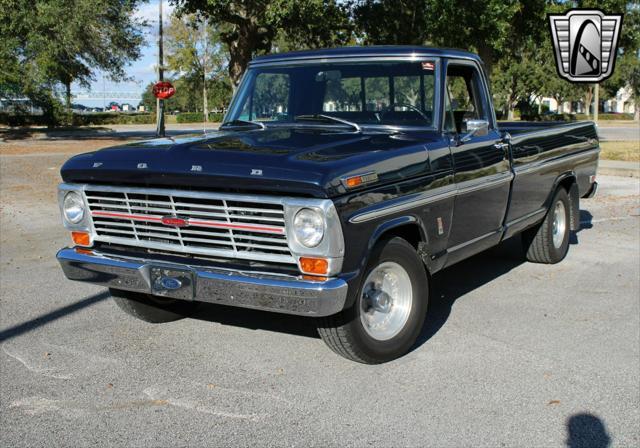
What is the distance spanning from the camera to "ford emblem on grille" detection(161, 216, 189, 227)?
14.5 feet

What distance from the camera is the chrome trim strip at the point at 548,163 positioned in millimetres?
6391

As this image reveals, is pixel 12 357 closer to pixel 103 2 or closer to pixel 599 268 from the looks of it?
pixel 599 268

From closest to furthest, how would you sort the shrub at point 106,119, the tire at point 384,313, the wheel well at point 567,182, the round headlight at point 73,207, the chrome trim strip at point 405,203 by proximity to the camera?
the chrome trim strip at point 405,203 → the tire at point 384,313 → the round headlight at point 73,207 → the wheel well at point 567,182 → the shrub at point 106,119

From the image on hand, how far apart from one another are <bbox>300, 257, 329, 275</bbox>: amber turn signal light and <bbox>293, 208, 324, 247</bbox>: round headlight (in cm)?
9

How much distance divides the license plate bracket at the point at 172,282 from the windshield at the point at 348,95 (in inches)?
69.3

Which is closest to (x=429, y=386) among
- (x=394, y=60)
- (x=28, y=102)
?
(x=394, y=60)

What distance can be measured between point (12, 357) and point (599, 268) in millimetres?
5670

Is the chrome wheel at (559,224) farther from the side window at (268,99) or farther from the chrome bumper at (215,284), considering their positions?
the chrome bumper at (215,284)

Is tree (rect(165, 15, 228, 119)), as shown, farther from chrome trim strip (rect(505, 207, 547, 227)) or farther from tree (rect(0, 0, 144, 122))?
chrome trim strip (rect(505, 207, 547, 227))

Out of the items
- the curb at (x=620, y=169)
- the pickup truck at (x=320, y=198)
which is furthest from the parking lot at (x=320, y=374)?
the curb at (x=620, y=169)

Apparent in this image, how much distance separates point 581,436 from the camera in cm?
372

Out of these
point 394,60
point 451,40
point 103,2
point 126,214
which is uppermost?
point 103,2

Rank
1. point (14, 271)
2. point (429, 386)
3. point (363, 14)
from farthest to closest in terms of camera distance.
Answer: point (363, 14) → point (14, 271) → point (429, 386)

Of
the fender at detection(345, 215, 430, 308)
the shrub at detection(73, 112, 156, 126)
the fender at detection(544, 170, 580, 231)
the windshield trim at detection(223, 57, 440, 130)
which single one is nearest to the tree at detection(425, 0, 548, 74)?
the fender at detection(544, 170, 580, 231)
